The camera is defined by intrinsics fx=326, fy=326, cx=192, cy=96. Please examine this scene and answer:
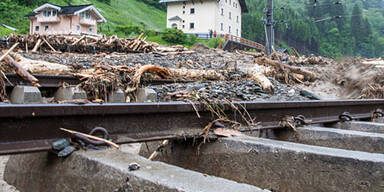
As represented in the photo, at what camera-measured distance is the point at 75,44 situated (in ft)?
47.3

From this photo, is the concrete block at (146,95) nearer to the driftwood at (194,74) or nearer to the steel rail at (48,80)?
the steel rail at (48,80)

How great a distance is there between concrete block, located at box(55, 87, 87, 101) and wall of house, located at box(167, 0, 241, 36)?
5198cm

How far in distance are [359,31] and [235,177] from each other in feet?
396

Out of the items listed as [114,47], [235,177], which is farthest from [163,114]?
[114,47]

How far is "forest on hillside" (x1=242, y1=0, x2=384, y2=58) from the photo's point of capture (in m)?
93.2

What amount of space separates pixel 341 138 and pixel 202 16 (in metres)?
55.5

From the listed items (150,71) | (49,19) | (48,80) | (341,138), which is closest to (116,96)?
(48,80)

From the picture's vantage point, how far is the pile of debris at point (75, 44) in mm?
13742

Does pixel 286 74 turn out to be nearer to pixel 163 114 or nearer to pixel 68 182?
pixel 163 114

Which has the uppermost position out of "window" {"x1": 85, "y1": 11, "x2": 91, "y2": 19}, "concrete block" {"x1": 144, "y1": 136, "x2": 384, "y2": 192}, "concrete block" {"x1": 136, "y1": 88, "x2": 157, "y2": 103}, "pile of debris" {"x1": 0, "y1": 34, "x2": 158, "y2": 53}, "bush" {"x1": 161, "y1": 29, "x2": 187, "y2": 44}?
"window" {"x1": 85, "y1": 11, "x2": 91, "y2": 19}

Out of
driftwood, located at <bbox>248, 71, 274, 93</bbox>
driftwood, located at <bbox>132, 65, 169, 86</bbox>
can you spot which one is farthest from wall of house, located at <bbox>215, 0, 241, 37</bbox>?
driftwood, located at <bbox>132, 65, 169, 86</bbox>

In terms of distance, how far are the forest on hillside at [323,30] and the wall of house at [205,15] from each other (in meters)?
27.3

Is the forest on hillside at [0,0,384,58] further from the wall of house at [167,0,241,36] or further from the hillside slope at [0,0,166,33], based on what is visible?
the wall of house at [167,0,241,36]

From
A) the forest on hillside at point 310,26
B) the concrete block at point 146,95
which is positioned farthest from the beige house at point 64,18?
the concrete block at point 146,95
